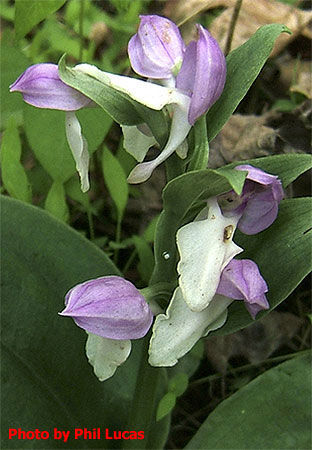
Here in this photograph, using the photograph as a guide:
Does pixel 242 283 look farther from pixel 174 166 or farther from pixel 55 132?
pixel 55 132

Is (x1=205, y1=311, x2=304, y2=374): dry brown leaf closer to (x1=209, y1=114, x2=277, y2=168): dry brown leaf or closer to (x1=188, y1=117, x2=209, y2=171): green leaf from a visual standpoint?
(x1=209, y1=114, x2=277, y2=168): dry brown leaf

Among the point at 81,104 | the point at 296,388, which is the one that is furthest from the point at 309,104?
the point at 81,104

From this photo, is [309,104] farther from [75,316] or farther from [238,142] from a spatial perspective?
[75,316]

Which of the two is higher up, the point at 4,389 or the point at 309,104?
the point at 309,104

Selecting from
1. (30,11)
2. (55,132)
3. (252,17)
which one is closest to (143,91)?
(30,11)

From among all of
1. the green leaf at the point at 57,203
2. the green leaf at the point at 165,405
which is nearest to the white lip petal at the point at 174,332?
the green leaf at the point at 165,405

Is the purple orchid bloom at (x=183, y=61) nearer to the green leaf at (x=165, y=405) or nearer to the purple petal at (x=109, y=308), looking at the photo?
the purple petal at (x=109, y=308)

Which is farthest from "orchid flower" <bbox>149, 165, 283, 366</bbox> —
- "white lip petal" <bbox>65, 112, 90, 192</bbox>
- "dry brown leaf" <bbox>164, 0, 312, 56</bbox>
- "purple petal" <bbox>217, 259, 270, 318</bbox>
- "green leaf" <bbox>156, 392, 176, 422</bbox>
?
"dry brown leaf" <bbox>164, 0, 312, 56</bbox>
